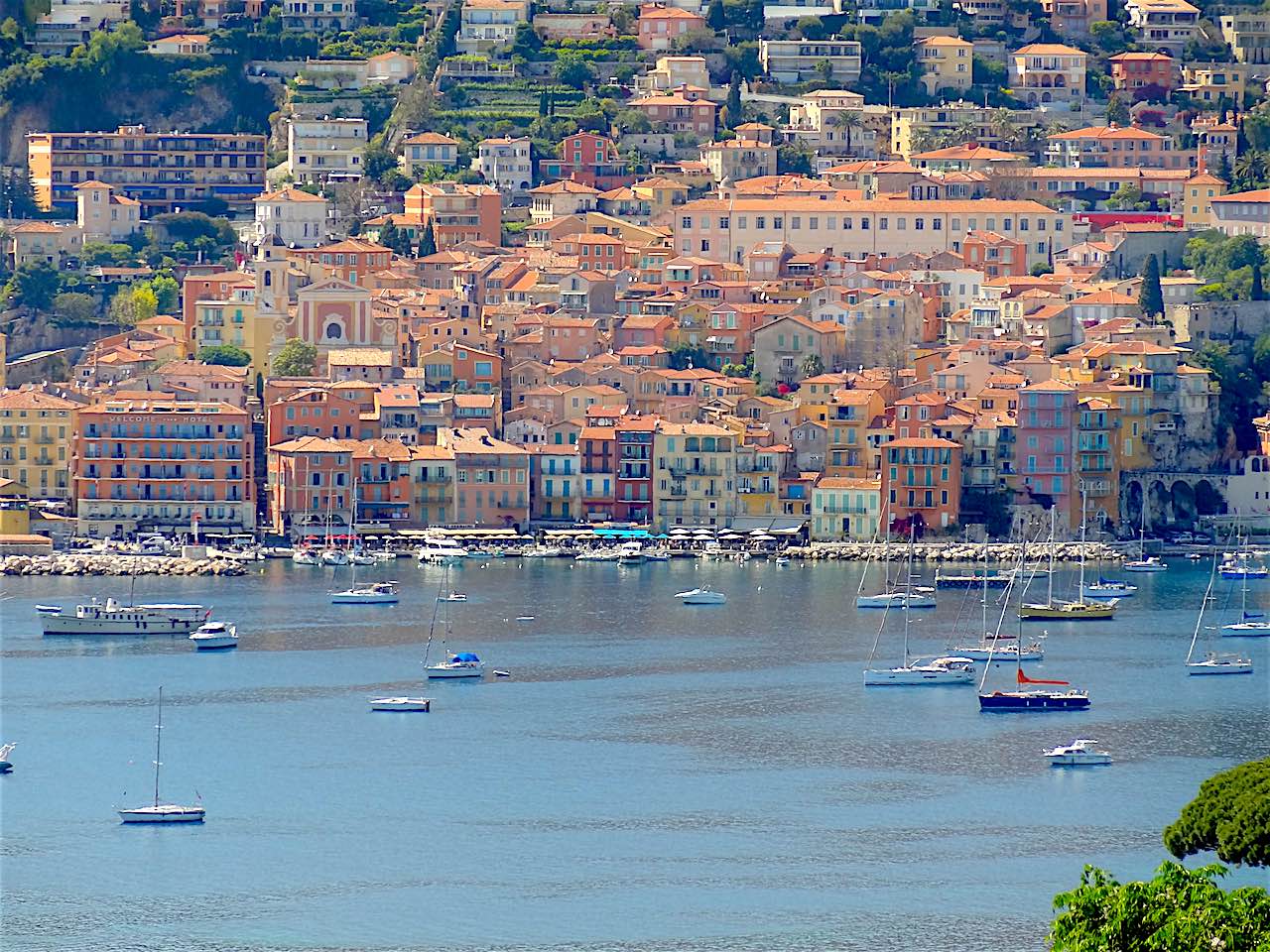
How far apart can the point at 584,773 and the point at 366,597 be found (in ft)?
40.5

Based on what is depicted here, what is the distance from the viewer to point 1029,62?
2958 inches

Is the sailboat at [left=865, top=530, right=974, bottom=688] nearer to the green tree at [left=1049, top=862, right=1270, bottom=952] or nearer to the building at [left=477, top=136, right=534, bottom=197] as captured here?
the green tree at [left=1049, top=862, right=1270, bottom=952]

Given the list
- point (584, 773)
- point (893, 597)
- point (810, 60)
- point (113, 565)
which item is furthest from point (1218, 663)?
point (810, 60)

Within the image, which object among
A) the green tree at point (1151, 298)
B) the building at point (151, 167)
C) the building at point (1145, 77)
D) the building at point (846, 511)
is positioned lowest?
the building at point (846, 511)

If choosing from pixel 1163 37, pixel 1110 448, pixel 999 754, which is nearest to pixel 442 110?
pixel 1163 37

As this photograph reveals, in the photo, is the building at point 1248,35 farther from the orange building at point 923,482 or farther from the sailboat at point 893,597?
the sailboat at point 893,597

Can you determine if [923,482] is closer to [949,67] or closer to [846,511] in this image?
[846,511]

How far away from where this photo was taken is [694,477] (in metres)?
56.6

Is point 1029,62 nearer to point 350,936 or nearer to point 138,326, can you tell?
point 138,326

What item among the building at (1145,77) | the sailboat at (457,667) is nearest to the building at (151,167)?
the building at (1145,77)

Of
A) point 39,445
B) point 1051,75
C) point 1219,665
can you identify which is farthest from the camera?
point 1051,75

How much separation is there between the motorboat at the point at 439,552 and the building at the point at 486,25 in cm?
2017

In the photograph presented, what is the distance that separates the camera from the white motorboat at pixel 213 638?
152 ft

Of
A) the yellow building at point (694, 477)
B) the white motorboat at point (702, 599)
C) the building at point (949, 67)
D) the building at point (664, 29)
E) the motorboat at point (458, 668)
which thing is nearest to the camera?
the motorboat at point (458, 668)
